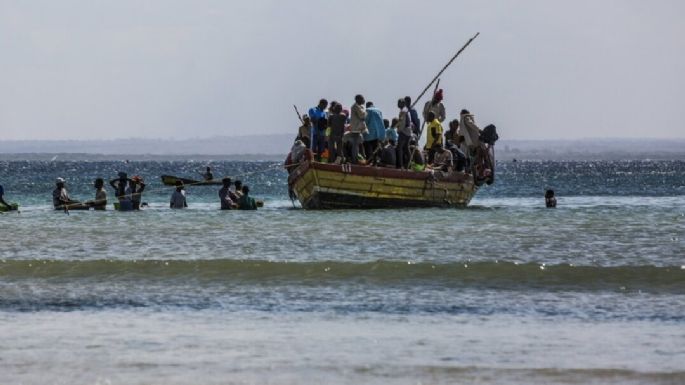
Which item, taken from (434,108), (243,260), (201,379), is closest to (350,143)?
(434,108)

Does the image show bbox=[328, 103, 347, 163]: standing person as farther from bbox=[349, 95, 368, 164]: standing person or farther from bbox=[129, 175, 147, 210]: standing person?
bbox=[129, 175, 147, 210]: standing person

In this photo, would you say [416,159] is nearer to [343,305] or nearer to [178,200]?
[178,200]

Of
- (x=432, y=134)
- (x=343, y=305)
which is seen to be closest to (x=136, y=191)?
(x=432, y=134)

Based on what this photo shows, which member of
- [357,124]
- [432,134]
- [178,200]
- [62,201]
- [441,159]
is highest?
[357,124]

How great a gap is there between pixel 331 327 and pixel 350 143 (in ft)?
52.0

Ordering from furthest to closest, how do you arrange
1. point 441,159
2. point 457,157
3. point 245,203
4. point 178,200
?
1. point 178,200
2. point 245,203
3. point 457,157
4. point 441,159

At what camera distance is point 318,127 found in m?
29.3

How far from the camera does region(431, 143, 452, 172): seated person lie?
30125 millimetres

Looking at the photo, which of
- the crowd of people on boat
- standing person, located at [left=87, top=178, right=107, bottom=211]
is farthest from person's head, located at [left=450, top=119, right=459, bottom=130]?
standing person, located at [left=87, top=178, right=107, bottom=211]

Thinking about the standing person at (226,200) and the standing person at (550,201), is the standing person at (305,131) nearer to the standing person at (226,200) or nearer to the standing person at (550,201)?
the standing person at (226,200)

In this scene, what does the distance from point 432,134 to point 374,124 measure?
171 centimetres

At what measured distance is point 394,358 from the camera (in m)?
11.5

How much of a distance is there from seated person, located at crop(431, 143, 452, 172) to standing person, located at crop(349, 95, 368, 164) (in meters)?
1.95

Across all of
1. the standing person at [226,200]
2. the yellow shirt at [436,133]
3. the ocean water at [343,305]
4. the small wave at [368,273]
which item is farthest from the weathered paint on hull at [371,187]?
the small wave at [368,273]
